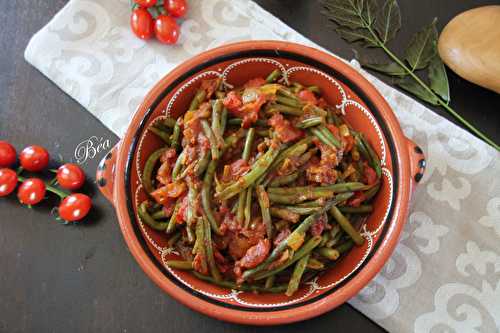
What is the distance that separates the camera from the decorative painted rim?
226cm

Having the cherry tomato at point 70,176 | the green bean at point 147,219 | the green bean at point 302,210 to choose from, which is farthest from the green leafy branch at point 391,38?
the cherry tomato at point 70,176

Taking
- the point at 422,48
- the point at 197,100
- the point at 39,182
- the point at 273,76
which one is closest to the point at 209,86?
the point at 197,100

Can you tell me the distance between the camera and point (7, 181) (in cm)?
292

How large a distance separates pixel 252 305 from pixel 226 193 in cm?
54

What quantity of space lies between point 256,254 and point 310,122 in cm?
71

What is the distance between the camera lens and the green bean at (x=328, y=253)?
2365 millimetres

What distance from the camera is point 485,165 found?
2.90 meters

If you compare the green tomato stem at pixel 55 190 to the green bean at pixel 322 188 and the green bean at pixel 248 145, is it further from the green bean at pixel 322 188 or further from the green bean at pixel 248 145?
the green bean at pixel 322 188

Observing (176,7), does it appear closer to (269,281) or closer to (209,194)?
(209,194)

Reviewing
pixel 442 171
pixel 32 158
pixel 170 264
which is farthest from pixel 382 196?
pixel 32 158

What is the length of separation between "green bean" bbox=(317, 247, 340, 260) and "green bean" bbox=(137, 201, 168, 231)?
0.79 meters

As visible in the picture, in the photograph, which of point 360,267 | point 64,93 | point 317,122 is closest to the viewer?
point 360,267

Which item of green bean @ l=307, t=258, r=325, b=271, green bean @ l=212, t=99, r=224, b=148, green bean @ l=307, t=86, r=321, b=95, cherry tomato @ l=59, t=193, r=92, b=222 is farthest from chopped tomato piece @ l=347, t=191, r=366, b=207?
cherry tomato @ l=59, t=193, r=92, b=222

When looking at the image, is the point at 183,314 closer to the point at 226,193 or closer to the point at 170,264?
the point at 170,264
